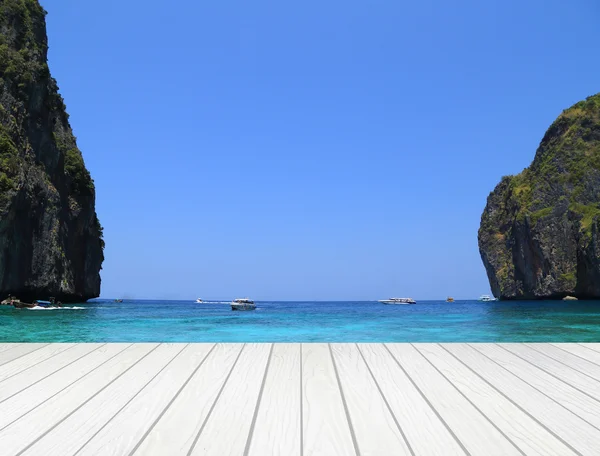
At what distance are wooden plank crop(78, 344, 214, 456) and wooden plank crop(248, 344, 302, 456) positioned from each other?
512 mm

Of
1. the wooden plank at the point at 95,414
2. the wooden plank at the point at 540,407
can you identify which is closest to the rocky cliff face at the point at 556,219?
the wooden plank at the point at 540,407

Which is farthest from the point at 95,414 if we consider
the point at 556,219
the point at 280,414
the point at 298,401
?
the point at 556,219

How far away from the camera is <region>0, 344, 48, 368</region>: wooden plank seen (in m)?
3.83

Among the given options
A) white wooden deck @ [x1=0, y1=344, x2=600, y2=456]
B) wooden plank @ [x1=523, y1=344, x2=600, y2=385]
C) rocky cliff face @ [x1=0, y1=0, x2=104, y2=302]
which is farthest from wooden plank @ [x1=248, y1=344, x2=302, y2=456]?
rocky cliff face @ [x1=0, y1=0, x2=104, y2=302]

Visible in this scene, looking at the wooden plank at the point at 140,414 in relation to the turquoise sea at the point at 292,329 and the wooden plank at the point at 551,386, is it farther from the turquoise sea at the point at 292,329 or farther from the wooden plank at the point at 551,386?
the turquoise sea at the point at 292,329

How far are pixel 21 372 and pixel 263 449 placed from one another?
218cm

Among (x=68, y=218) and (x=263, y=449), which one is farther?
(x=68, y=218)

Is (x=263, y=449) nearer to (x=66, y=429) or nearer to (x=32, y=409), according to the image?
(x=66, y=429)

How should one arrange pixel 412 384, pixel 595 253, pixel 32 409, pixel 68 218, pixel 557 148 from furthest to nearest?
pixel 557 148 → pixel 595 253 → pixel 68 218 → pixel 412 384 → pixel 32 409

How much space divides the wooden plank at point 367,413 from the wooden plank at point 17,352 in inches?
96.3

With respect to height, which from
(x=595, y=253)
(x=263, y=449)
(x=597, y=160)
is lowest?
(x=263, y=449)

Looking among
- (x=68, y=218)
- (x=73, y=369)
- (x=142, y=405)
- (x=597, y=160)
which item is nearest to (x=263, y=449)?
(x=142, y=405)

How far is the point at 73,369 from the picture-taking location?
3.52 m

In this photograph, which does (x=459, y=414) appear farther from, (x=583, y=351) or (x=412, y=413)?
(x=583, y=351)
